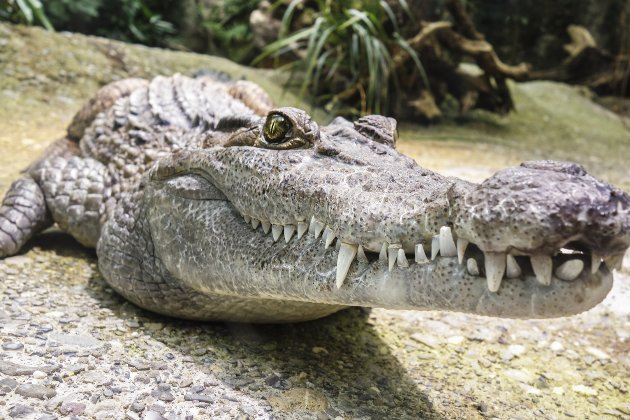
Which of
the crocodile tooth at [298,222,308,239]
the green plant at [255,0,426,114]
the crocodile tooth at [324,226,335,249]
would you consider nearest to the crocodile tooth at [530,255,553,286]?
the crocodile tooth at [324,226,335,249]

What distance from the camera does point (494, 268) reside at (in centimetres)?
172

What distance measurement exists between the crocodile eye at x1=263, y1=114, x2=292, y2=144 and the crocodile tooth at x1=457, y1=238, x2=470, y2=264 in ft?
3.59

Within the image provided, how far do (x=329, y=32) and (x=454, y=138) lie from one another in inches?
95.1

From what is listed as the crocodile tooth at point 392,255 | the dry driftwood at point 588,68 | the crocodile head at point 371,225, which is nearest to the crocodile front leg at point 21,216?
the crocodile head at point 371,225

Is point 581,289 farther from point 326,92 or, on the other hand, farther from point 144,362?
point 326,92

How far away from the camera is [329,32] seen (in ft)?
27.7

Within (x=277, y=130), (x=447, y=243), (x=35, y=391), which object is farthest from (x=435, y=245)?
(x=35, y=391)

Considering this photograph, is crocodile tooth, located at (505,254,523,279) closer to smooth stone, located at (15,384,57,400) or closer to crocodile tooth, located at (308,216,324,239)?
crocodile tooth, located at (308,216,324,239)

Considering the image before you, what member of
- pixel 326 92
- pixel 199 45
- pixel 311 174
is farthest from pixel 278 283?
pixel 199 45

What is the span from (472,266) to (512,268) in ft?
0.39

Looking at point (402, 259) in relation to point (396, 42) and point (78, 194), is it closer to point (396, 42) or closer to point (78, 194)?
point (78, 194)

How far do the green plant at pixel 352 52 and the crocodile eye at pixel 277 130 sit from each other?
5668 millimetres

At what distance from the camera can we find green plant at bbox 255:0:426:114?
8.41 metres

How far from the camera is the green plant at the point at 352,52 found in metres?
8.41
